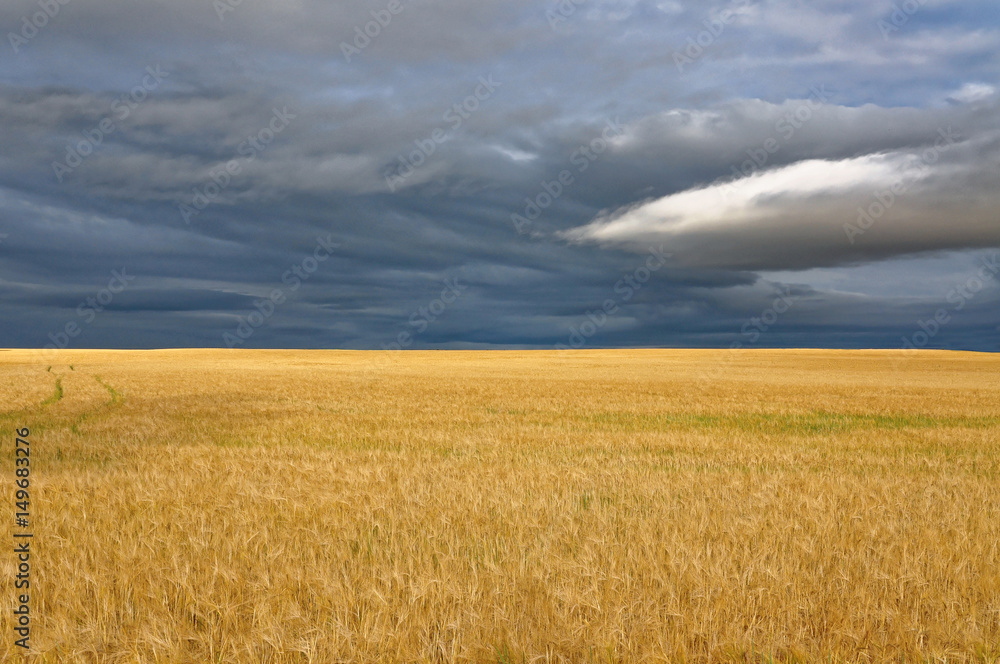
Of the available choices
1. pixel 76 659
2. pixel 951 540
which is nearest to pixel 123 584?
pixel 76 659

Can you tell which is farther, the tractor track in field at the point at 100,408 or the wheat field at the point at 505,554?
the tractor track in field at the point at 100,408

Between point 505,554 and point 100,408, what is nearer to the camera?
point 505,554

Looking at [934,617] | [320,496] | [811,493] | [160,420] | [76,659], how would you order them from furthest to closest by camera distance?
1. [160,420]
2. [811,493]
3. [320,496]
4. [934,617]
5. [76,659]

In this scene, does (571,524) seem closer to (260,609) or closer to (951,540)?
(260,609)

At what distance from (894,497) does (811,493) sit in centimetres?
113

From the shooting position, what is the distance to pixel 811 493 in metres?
8.94

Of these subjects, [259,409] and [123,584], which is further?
[259,409]

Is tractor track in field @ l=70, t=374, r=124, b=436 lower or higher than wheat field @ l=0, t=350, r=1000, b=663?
higher

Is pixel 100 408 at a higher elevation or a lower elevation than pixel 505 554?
higher

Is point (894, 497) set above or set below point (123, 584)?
Result: below

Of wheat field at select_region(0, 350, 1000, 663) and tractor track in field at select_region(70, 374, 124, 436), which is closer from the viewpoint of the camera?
wheat field at select_region(0, 350, 1000, 663)

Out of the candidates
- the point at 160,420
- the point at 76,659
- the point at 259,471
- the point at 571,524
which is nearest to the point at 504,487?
the point at 571,524

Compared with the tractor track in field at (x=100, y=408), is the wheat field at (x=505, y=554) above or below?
below

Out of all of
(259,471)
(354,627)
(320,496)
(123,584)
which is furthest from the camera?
(259,471)
